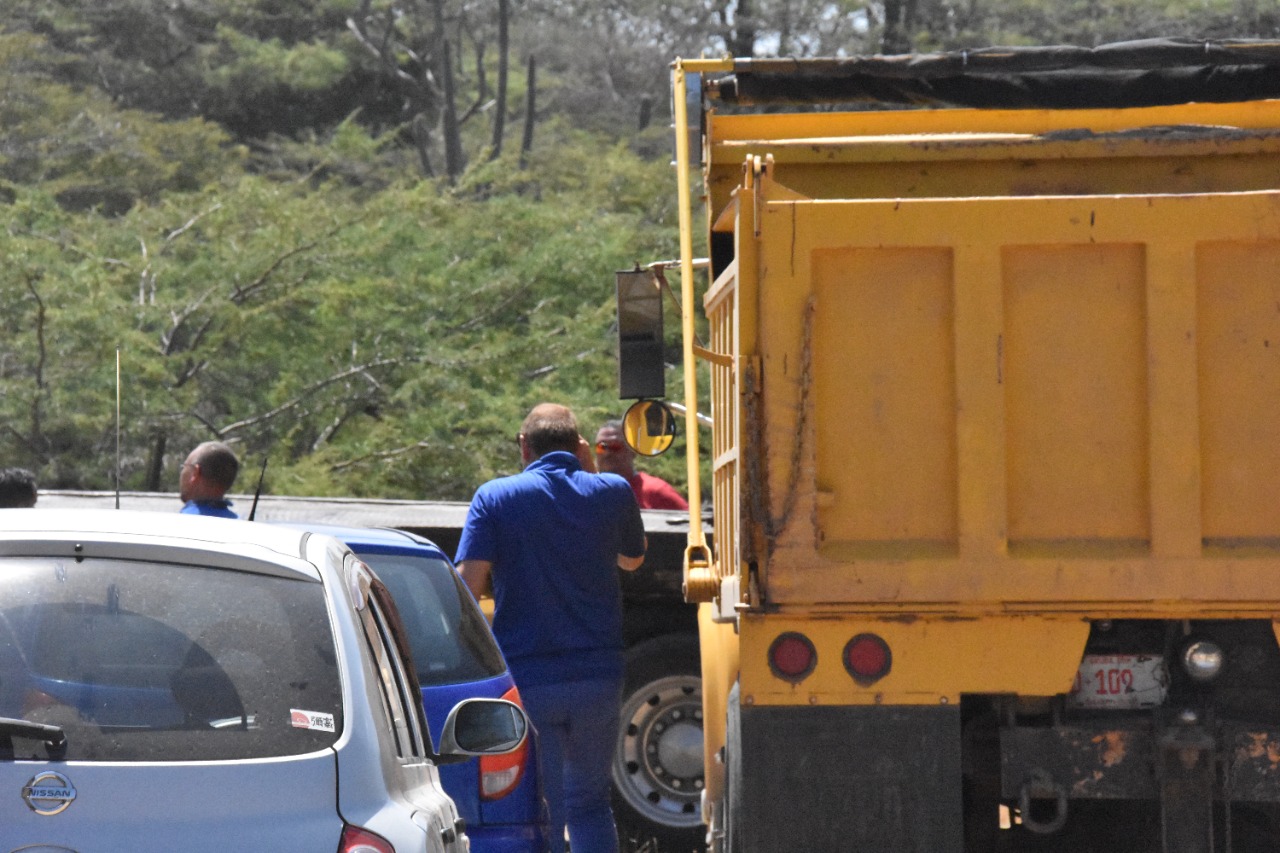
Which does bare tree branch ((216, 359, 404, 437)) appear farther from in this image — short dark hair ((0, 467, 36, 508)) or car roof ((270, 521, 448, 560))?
car roof ((270, 521, 448, 560))

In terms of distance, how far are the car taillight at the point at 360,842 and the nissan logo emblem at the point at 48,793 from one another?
18.0 inches

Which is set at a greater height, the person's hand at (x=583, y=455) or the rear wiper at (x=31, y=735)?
the rear wiper at (x=31, y=735)

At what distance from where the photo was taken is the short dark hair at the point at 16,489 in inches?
293

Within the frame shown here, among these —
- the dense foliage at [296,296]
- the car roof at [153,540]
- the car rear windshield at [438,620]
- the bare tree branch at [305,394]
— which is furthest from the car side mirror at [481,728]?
the bare tree branch at [305,394]

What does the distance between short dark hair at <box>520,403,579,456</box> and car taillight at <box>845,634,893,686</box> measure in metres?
2.32

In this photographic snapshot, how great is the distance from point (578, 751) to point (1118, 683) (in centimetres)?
239

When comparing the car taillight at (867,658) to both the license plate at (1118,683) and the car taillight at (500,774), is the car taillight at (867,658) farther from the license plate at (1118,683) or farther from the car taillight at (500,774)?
the car taillight at (500,774)

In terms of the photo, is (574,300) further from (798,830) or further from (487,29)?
(487,29)

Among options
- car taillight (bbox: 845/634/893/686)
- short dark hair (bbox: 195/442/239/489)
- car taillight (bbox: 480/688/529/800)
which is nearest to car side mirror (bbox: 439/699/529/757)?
car taillight (bbox: 845/634/893/686)

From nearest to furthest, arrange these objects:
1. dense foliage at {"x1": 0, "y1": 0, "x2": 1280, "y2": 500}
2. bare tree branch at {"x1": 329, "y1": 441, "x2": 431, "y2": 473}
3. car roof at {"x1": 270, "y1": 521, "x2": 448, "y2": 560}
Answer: car roof at {"x1": 270, "y1": 521, "x2": 448, "y2": 560} < dense foliage at {"x1": 0, "y1": 0, "x2": 1280, "y2": 500} < bare tree branch at {"x1": 329, "y1": 441, "x2": 431, "y2": 473}

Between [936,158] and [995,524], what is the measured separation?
1585mm

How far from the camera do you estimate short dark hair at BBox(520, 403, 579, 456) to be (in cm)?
679

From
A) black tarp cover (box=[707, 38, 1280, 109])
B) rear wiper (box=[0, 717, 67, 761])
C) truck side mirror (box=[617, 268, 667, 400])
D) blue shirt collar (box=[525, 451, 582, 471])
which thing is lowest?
blue shirt collar (box=[525, 451, 582, 471])

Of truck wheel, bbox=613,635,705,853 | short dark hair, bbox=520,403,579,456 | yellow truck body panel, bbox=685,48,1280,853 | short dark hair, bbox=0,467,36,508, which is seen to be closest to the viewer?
yellow truck body panel, bbox=685,48,1280,853
